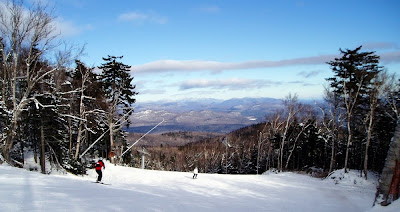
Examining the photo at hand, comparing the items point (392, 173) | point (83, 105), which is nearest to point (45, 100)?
point (83, 105)

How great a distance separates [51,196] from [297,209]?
987 centimetres

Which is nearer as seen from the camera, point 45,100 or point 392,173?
point 392,173

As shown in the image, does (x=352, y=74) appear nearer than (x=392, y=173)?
No

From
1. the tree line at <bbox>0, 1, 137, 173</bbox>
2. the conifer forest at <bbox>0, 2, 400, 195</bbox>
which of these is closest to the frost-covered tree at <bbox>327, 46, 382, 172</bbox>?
the conifer forest at <bbox>0, 2, 400, 195</bbox>

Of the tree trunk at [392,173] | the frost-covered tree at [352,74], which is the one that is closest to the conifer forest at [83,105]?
the frost-covered tree at [352,74]

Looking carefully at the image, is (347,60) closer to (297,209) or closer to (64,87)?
(297,209)

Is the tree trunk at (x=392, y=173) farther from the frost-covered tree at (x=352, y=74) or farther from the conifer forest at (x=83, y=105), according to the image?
the frost-covered tree at (x=352, y=74)

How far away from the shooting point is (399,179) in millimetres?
5730

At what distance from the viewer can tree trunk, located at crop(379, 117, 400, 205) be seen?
570 centimetres

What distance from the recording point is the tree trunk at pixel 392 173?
18.7 feet

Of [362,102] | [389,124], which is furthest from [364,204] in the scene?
[389,124]

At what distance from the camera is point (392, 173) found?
A: 5805 millimetres

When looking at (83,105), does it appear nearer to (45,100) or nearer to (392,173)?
(45,100)

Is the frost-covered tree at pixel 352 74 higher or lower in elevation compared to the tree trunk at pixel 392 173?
higher
